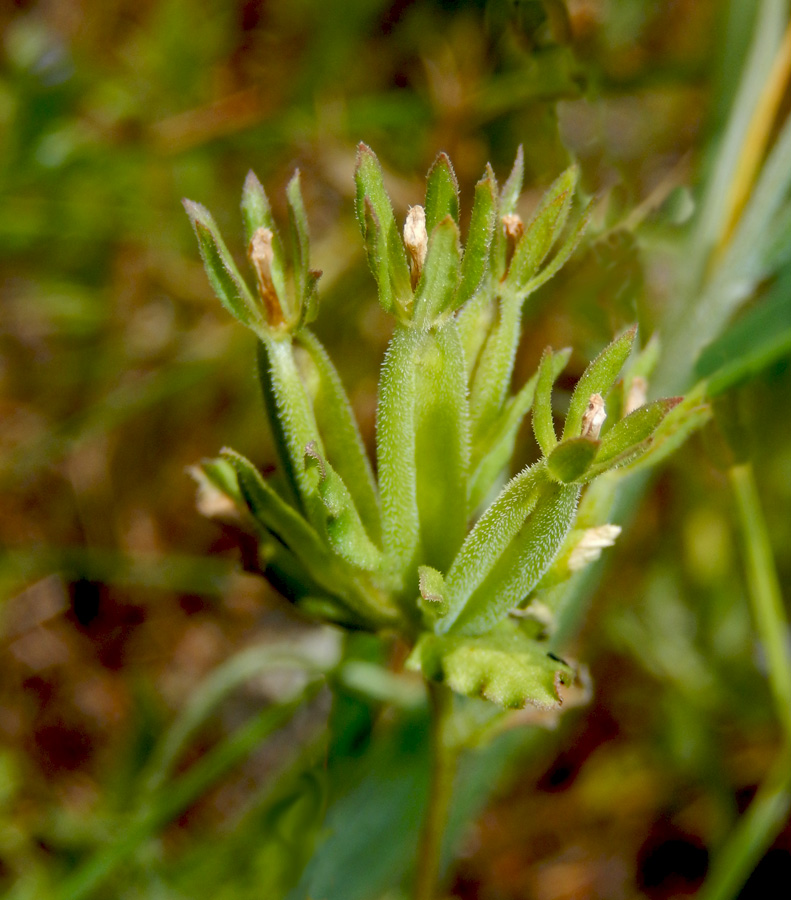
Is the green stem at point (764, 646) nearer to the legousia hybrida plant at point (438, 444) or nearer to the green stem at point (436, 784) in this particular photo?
the legousia hybrida plant at point (438, 444)

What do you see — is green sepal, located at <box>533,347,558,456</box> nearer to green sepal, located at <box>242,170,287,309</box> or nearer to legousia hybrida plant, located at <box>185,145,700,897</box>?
legousia hybrida plant, located at <box>185,145,700,897</box>

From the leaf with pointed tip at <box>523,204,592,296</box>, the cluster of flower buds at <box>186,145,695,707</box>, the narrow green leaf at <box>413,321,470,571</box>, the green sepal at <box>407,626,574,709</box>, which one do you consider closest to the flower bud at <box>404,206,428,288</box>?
the cluster of flower buds at <box>186,145,695,707</box>

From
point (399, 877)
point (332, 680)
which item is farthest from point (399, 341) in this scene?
point (399, 877)

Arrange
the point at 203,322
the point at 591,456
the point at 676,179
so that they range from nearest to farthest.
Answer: the point at 591,456, the point at 676,179, the point at 203,322

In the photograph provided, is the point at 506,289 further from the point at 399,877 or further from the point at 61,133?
the point at 61,133

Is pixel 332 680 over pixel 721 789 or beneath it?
over

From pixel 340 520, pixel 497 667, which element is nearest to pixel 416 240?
pixel 340 520

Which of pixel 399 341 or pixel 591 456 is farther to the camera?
pixel 399 341

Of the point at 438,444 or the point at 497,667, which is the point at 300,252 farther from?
the point at 497,667

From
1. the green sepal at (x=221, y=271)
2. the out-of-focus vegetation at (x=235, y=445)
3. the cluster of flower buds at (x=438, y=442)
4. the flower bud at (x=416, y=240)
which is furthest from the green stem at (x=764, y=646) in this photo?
the green sepal at (x=221, y=271)
